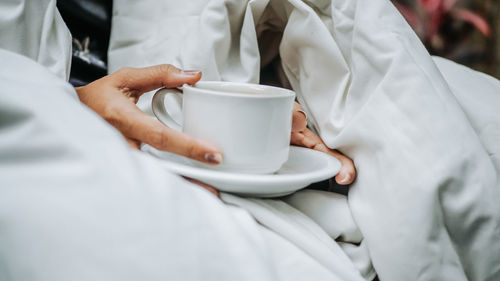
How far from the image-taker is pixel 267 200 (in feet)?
1.25

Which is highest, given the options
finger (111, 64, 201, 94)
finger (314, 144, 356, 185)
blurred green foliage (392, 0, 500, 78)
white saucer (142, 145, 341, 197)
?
finger (111, 64, 201, 94)

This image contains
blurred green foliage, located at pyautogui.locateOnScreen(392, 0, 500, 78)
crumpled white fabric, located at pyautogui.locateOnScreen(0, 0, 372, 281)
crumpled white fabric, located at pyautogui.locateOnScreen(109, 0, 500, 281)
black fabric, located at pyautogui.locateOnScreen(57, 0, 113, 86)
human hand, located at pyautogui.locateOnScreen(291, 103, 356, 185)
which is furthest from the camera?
blurred green foliage, located at pyautogui.locateOnScreen(392, 0, 500, 78)

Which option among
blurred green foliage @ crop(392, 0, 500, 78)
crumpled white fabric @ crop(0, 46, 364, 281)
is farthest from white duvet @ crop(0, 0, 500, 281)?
blurred green foliage @ crop(392, 0, 500, 78)

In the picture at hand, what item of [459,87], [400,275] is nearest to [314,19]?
[459,87]

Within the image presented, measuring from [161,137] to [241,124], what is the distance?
0.08m

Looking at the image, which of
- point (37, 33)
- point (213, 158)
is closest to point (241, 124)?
point (213, 158)

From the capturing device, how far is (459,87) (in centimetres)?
50

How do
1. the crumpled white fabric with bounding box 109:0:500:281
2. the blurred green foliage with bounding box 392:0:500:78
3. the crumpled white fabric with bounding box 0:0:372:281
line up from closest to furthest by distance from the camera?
1. the crumpled white fabric with bounding box 0:0:372:281
2. the crumpled white fabric with bounding box 109:0:500:281
3. the blurred green foliage with bounding box 392:0:500:78

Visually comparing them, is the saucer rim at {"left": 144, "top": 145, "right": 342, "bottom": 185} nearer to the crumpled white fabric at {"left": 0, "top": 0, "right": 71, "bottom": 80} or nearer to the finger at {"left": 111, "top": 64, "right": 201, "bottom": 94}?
the finger at {"left": 111, "top": 64, "right": 201, "bottom": 94}

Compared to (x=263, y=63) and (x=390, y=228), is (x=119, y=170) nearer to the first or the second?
(x=390, y=228)

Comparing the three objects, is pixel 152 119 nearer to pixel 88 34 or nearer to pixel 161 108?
pixel 161 108

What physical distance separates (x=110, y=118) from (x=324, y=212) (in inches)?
10.4

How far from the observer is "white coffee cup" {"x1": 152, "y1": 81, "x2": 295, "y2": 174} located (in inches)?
13.6

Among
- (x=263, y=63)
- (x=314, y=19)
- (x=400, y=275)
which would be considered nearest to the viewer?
(x=400, y=275)
